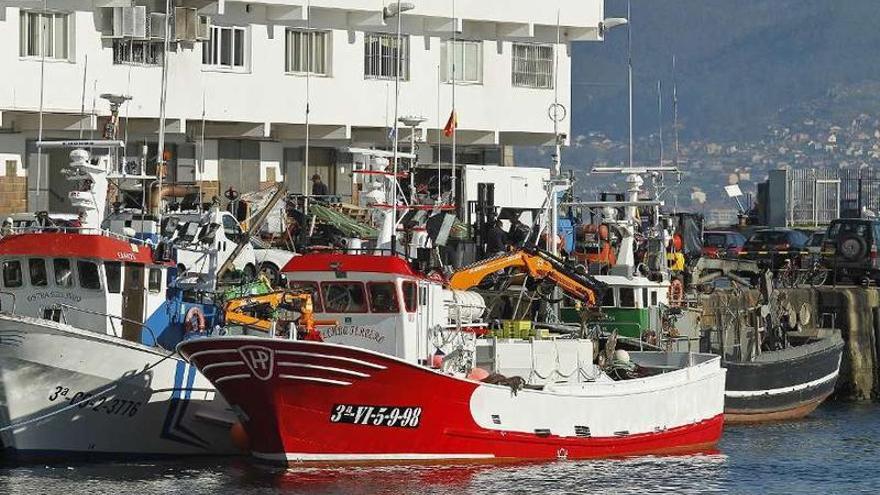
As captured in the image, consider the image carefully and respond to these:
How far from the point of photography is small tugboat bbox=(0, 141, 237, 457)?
3978 cm

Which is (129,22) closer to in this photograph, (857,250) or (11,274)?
(11,274)

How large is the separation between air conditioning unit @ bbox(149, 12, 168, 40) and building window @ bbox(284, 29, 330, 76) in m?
4.46

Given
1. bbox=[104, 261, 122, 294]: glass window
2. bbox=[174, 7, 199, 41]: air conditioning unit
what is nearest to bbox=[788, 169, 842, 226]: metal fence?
bbox=[174, 7, 199, 41]: air conditioning unit

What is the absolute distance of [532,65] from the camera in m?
65.2

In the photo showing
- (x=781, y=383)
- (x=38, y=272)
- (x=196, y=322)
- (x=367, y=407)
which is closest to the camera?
(x=367, y=407)

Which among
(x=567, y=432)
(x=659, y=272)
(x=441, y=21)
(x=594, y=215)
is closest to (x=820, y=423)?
(x=659, y=272)

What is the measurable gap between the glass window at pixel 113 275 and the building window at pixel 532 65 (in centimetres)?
2569

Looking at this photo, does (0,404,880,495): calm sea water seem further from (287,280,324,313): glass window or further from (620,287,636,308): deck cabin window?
(620,287,636,308): deck cabin window

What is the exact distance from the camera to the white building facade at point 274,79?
55812 millimetres

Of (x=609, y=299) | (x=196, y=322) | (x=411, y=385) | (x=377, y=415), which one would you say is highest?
(x=609, y=299)

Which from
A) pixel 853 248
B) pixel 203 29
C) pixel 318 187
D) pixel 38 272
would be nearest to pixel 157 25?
pixel 203 29

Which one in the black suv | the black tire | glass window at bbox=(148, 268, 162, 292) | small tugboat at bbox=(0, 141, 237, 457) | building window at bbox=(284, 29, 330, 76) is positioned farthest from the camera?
the black tire

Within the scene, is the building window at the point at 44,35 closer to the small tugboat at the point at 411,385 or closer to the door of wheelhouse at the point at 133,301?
the door of wheelhouse at the point at 133,301

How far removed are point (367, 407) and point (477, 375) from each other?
2849 mm
